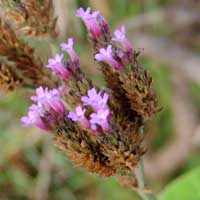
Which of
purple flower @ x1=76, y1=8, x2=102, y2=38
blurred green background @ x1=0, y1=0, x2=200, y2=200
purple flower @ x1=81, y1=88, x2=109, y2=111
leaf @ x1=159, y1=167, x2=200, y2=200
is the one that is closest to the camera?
purple flower @ x1=81, y1=88, x2=109, y2=111

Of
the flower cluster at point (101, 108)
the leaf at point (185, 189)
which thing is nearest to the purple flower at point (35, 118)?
the flower cluster at point (101, 108)

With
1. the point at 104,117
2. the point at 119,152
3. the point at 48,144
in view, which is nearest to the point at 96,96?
the point at 104,117

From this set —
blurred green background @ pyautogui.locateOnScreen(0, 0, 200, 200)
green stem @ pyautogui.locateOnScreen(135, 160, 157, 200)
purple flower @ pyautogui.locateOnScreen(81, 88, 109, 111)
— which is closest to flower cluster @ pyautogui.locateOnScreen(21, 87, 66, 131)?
purple flower @ pyautogui.locateOnScreen(81, 88, 109, 111)

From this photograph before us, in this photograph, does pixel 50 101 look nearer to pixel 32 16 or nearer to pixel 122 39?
pixel 122 39

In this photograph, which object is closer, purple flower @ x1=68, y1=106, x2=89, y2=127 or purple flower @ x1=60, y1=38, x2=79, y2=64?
purple flower @ x1=68, y1=106, x2=89, y2=127

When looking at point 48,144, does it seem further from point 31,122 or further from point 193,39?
point 31,122

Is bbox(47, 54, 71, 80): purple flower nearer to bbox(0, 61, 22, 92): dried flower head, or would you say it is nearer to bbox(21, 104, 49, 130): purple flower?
bbox(21, 104, 49, 130): purple flower

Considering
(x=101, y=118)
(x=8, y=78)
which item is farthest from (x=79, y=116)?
(x=8, y=78)
